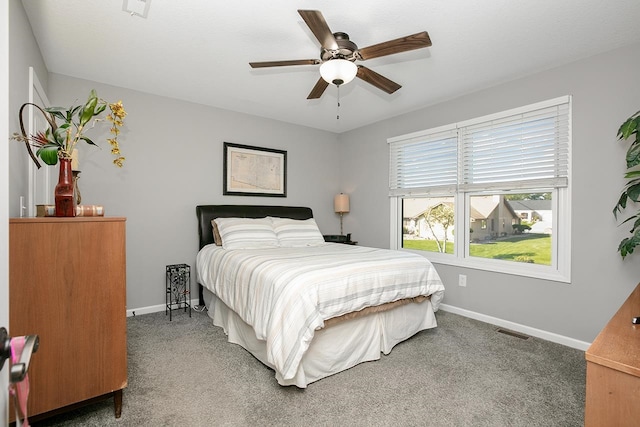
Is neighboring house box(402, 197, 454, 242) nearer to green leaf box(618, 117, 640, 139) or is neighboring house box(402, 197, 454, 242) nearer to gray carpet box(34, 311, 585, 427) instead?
gray carpet box(34, 311, 585, 427)

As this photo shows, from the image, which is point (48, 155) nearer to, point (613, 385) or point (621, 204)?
point (613, 385)

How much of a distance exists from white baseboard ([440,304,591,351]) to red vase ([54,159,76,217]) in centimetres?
365

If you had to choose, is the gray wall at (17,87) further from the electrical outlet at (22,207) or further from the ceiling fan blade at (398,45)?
the ceiling fan blade at (398,45)

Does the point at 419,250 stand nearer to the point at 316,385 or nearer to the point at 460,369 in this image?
the point at 460,369

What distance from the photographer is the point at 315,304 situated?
2004 millimetres

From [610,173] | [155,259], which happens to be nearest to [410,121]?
[610,173]

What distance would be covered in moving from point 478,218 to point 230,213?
2.97m

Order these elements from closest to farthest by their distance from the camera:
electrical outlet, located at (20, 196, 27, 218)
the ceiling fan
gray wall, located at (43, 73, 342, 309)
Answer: the ceiling fan, electrical outlet, located at (20, 196, 27, 218), gray wall, located at (43, 73, 342, 309)

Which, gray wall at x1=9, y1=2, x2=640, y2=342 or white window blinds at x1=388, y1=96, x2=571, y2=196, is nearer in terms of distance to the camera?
gray wall at x1=9, y1=2, x2=640, y2=342

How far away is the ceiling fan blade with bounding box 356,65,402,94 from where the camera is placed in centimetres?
235

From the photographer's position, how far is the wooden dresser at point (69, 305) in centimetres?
147

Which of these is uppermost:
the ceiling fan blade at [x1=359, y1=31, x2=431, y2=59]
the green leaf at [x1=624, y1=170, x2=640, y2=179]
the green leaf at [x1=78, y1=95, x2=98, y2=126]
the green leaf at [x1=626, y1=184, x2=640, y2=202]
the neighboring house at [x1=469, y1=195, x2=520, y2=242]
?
the ceiling fan blade at [x1=359, y1=31, x2=431, y2=59]

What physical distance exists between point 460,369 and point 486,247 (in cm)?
161

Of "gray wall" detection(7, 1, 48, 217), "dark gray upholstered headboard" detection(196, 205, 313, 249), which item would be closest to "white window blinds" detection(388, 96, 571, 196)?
"dark gray upholstered headboard" detection(196, 205, 313, 249)
